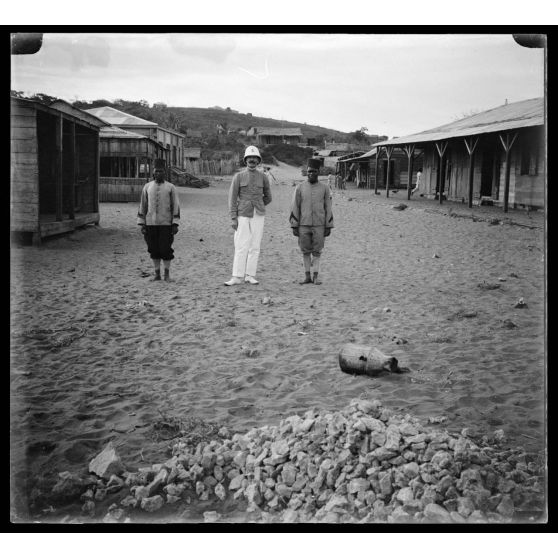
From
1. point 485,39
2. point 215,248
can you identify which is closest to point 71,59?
point 485,39

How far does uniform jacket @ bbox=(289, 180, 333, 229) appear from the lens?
7.05 metres

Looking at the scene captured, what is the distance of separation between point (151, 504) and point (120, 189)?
41.6 ft

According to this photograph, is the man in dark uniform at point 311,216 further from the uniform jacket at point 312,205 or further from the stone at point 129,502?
the stone at point 129,502

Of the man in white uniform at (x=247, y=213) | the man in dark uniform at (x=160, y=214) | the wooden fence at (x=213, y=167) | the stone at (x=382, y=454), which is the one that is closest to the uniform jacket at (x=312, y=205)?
the man in white uniform at (x=247, y=213)

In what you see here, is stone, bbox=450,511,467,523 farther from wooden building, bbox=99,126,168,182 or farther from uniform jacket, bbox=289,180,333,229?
wooden building, bbox=99,126,168,182

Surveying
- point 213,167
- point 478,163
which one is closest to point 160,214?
point 213,167

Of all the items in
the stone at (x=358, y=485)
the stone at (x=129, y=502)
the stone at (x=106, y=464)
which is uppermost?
the stone at (x=106, y=464)

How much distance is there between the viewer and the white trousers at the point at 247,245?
22.7ft

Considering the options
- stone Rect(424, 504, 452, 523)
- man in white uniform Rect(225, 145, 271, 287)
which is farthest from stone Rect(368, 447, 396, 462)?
man in white uniform Rect(225, 145, 271, 287)

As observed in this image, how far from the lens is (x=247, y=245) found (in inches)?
274

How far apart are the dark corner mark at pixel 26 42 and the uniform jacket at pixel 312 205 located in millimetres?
4192

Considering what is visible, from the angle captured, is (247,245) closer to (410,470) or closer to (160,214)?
(160,214)

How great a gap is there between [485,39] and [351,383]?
230 cm
